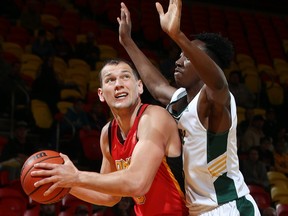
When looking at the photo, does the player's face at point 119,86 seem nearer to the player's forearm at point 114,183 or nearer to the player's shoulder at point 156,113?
the player's shoulder at point 156,113

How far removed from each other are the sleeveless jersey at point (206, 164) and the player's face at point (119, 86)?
34 cm

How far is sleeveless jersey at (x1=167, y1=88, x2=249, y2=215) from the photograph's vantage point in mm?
3482

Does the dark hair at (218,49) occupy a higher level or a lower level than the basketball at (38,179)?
higher

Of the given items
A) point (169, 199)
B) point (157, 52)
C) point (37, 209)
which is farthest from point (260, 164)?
point (169, 199)

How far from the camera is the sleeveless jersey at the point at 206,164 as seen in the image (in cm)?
348

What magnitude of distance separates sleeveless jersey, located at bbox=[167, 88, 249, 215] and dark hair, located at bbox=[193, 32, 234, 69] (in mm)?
280

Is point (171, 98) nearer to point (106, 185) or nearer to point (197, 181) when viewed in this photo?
point (197, 181)

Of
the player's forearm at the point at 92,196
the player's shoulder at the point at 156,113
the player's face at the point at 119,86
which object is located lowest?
the player's forearm at the point at 92,196

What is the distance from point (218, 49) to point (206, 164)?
71cm

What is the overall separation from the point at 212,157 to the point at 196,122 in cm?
23

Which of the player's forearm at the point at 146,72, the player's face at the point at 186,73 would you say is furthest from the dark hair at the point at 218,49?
the player's forearm at the point at 146,72

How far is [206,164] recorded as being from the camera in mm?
3498

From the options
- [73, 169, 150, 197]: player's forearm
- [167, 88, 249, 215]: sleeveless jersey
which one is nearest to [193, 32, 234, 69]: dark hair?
[167, 88, 249, 215]: sleeveless jersey

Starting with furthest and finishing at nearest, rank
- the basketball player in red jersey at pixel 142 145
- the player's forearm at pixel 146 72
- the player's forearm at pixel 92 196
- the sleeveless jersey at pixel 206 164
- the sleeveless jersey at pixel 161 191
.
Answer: the player's forearm at pixel 146 72 → the player's forearm at pixel 92 196 → the sleeveless jersey at pixel 161 191 → the sleeveless jersey at pixel 206 164 → the basketball player in red jersey at pixel 142 145
